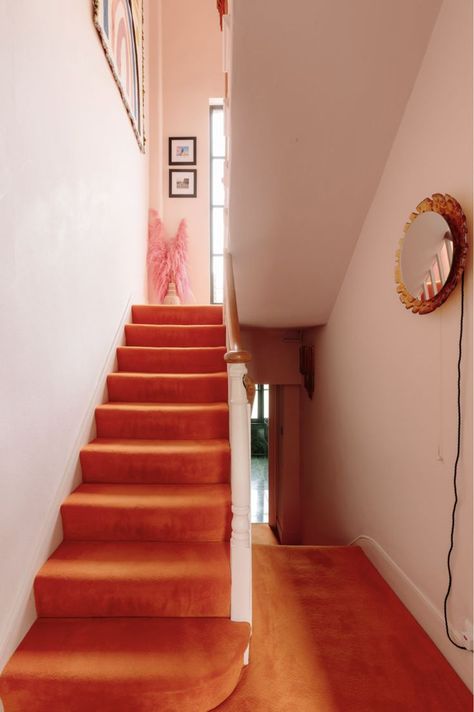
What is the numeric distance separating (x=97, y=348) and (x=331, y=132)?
1767 millimetres

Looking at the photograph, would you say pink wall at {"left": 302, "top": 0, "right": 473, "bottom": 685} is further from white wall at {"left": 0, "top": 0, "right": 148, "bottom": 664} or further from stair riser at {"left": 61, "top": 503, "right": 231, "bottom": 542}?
white wall at {"left": 0, "top": 0, "right": 148, "bottom": 664}

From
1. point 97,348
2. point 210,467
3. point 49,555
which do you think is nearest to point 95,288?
point 97,348

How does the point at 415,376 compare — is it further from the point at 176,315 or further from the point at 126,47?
the point at 126,47

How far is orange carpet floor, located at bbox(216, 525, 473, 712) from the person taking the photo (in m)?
1.38

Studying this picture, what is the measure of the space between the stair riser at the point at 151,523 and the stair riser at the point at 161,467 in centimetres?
29

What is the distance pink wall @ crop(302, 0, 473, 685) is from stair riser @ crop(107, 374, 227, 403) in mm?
889

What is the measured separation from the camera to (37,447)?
1.75 meters

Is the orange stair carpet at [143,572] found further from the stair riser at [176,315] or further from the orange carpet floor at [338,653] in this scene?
the stair riser at [176,315]

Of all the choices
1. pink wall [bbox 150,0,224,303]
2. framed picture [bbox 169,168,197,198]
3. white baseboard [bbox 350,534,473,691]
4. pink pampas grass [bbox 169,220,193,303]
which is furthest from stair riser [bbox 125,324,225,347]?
framed picture [bbox 169,168,197,198]

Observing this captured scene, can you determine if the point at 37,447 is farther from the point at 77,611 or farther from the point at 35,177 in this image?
the point at 35,177

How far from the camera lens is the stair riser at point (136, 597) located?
5.44ft

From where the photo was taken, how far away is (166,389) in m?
2.74

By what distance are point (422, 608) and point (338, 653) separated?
0.40 m

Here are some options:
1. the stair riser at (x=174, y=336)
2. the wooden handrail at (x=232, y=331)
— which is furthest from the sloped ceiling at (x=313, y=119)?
the stair riser at (x=174, y=336)
